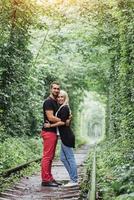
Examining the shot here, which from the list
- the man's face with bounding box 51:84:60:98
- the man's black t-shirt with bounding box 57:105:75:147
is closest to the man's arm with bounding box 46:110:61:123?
the man's black t-shirt with bounding box 57:105:75:147

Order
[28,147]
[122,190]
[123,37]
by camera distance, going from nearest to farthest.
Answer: [122,190]
[123,37]
[28,147]

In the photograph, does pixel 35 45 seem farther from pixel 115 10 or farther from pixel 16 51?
pixel 115 10

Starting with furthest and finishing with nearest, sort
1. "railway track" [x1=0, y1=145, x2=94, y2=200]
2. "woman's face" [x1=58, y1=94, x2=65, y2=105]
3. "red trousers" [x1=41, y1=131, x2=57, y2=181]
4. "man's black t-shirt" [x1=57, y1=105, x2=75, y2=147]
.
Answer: "red trousers" [x1=41, y1=131, x2=57, y2=181] → "man's black t-shirt" [x1=57, y1=105, x2=75, y2=147] → "woman's face" [x1=58, y1=94, x2=65, y2=105] → "railway track" [x1=0, y1=145, x2=94, y2=200]

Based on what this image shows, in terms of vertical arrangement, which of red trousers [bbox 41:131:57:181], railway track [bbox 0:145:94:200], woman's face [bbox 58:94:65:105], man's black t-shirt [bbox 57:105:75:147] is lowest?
railway track [bbox 0:145:94:200]

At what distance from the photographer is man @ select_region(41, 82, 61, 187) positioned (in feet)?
34.1

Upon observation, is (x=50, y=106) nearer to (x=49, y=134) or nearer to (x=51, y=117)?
(x=51, y=117)

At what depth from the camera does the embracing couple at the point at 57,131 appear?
10312mm

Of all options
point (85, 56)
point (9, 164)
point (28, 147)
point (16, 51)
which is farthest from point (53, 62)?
point (9, 164)

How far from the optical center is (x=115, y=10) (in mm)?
14484

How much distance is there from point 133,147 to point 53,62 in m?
18.5

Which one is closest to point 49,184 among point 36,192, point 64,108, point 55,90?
point 36,192

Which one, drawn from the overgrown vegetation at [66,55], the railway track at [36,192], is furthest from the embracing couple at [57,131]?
the overgrown vegetation at [66,55]

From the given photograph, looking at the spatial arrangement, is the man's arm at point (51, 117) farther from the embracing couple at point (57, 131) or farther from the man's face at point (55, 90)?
the man's face at point (55, 90)

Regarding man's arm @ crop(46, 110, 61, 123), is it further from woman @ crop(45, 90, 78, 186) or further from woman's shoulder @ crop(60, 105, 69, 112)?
woman's shoulder @ crop(60, 105, 69, 112)
